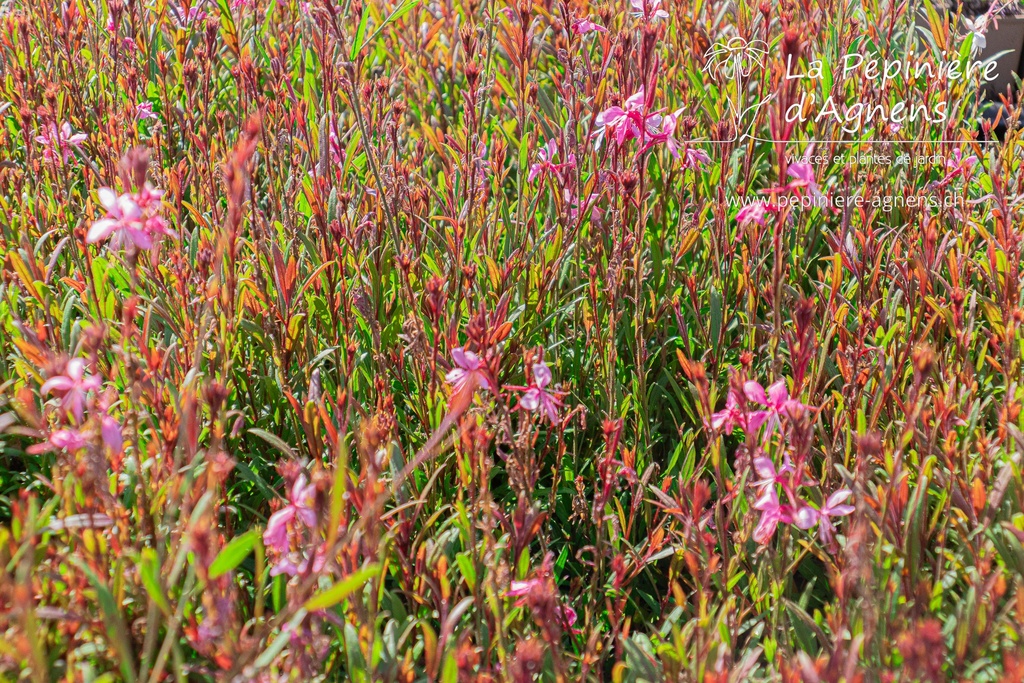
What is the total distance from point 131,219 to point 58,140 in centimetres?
109

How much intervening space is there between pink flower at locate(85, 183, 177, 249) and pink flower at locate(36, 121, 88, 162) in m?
0.91

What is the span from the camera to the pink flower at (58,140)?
2100 millimetres

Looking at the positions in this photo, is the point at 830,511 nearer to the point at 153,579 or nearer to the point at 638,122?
the point at 638,122

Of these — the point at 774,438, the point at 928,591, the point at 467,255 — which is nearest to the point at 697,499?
the point at 928,591

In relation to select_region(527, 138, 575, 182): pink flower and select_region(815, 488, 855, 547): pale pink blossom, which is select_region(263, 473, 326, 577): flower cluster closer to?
select_region(815, 488, 855, 547): pale pink blossom

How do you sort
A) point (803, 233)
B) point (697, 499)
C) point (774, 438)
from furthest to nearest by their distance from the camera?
A: point (803, 233) < point (774, 438) < point (697, 499)

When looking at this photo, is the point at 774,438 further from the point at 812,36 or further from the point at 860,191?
the point at 812,36

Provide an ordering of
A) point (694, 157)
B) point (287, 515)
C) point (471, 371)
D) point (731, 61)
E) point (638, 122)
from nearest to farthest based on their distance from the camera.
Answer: point (287, 515)
point (471, 371)
point (638, 122)
point (694, 157)
point (731, 61)

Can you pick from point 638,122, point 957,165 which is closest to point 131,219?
point 638,122

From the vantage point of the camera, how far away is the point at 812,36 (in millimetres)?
2932

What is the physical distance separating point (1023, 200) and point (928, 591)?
4.28 ft

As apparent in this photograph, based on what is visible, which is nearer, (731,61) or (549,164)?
(549,164)

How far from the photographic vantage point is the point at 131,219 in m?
1.27

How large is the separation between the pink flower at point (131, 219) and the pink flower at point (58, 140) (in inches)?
35.9
